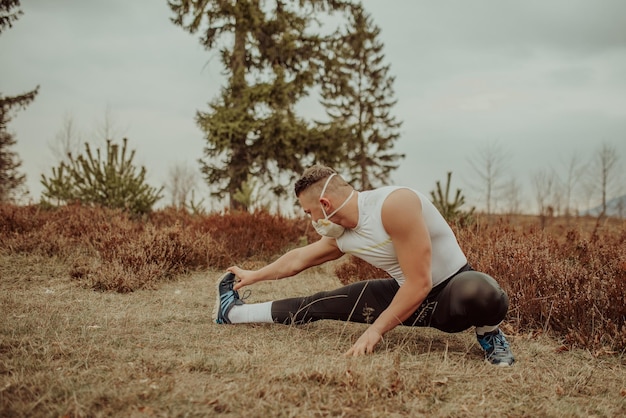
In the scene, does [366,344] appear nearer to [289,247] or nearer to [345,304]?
[345,304]

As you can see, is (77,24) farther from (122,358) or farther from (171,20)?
(122,358)

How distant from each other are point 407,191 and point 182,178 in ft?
114

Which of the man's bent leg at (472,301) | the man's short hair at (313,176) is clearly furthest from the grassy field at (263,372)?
the man's short hair at (313,176)

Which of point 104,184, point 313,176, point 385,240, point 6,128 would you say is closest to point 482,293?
point 385,240

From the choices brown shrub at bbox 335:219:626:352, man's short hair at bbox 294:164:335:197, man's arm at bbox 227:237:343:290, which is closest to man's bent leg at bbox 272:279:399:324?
man's arm at bbox 227:237:343:290

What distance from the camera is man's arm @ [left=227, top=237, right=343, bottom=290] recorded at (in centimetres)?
325

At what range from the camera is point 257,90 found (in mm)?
15008

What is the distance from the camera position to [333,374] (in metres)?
2.24

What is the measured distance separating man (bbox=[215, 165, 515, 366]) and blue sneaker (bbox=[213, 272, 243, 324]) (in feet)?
3.00

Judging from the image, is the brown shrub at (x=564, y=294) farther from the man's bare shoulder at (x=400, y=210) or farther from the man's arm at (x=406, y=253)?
the man's bare shoulder at (x=400, y=210)

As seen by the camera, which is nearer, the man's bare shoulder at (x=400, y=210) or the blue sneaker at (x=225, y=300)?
the man's bare shoulder at (x=400, y=210)

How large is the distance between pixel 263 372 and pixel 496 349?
1.49 meters

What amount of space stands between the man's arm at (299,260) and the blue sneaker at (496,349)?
1083 millimetres

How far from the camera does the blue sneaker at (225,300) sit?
11.9ft
